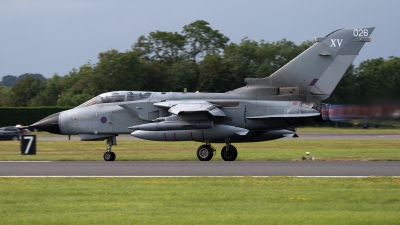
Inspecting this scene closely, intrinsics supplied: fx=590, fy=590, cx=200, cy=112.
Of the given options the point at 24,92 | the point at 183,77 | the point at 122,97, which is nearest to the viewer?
the point at 122,97

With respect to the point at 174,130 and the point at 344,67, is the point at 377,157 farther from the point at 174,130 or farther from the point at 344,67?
the point at 174,130

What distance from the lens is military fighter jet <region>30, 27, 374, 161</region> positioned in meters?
22.5

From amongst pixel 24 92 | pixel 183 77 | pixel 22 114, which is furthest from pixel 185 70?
pixel 24 92

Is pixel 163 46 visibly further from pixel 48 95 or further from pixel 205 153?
pixel 205 153

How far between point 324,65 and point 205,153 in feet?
18.9

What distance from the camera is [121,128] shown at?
947 inches

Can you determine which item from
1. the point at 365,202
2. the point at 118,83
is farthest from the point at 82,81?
the point at 365,202

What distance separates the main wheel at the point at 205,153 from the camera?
2310 cm

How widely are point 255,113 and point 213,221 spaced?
13.3 metres

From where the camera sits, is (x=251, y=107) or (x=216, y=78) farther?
(x=216, y=78)

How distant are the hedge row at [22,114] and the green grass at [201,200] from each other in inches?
1698

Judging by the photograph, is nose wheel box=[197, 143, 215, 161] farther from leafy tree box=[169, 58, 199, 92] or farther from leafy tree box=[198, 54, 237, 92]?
leafy tree box=[169, 58, 199, 92]

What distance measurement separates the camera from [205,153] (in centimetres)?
2317

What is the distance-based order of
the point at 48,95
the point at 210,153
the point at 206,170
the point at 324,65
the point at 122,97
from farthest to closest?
the point at 48,95, the point at 122,97, the point at 210,153, the point at 324,65, the point at 206,170
